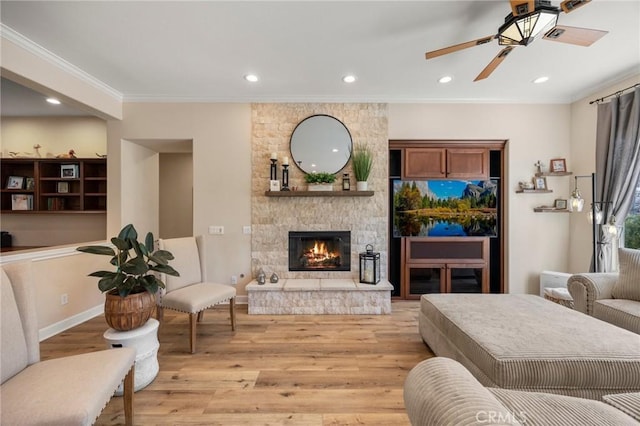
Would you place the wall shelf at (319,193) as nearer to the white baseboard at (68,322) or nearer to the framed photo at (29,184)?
the white baseboard at (68,322)

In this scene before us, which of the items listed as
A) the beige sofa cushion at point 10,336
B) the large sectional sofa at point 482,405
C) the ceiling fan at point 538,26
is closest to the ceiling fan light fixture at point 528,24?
the ceiling fan at point 538,26

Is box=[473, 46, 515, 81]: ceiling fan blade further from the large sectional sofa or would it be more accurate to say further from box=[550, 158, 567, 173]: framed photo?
the large sectional sofa

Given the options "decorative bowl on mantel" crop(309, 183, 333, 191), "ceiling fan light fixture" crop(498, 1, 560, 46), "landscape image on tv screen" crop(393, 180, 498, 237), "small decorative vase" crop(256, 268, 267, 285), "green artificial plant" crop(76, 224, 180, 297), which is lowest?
"small decorative vase" crop(256, 268, 267, 285)

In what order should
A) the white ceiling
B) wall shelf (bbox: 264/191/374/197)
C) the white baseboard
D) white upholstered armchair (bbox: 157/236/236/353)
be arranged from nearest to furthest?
the white ceiling → white upholstered armchair (bbox: 157/236/236/353) → the white baseboard → wall shelf (bbox: 264/191/374/197)

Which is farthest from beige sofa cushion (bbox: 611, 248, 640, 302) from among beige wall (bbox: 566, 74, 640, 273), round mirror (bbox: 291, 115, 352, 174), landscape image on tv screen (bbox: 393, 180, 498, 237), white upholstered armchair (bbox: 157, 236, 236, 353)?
white upholstered armchair (bbox: 157, 236, 236, 353)

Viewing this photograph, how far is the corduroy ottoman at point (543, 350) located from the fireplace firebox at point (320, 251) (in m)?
1.76

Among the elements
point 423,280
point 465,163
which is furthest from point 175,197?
point 465,163

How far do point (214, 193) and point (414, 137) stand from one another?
9.40ft

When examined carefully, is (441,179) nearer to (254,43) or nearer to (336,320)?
(336,320)

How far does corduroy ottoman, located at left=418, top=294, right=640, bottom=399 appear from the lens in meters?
1.47

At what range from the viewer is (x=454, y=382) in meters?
0.92

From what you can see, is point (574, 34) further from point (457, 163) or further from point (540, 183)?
point (540, 183)

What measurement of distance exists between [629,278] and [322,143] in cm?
337

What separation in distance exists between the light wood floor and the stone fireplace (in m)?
0.80
